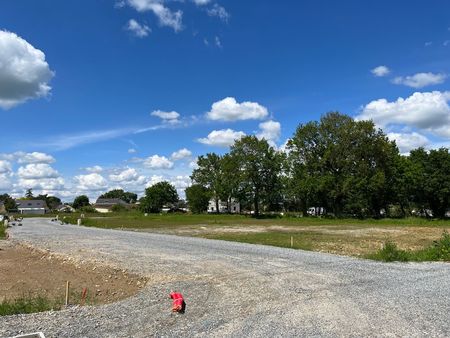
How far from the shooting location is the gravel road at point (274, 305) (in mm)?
9039

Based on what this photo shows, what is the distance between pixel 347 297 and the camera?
1169 centimetres

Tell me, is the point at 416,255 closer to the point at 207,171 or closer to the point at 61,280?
the point at 61,280

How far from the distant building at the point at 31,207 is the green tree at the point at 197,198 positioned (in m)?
67.8

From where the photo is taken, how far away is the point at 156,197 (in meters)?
144

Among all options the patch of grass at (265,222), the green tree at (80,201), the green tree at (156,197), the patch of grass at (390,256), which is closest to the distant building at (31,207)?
the green tree at (80,201)

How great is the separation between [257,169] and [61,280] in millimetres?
79248

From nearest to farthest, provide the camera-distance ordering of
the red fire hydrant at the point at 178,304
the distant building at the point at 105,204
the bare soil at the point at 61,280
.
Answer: the red fire hydrant at the point at 178,304 < the bare soil at the point at 61,280 < the distant building at the point at 105,204

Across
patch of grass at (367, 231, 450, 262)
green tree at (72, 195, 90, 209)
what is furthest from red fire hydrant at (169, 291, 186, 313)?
green tree at (72, 195, 90, 209)

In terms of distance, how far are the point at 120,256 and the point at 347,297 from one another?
13.8m

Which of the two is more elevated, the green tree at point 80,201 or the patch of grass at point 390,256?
the green tree at point 80,201

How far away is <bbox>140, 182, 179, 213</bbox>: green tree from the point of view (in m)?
144

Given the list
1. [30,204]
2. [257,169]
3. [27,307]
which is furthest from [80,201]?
[27,307]

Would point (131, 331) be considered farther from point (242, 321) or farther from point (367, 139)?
point (367, 139)

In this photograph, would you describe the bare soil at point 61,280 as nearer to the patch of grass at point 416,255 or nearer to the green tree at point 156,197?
the patch of grass at point 416,255
